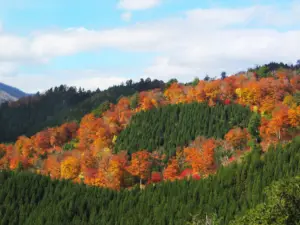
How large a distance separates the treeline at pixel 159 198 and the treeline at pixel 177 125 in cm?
3987

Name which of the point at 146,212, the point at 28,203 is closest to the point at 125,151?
the point at 28,203

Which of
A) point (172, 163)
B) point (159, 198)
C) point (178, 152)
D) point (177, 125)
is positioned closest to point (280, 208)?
point (159, 198)

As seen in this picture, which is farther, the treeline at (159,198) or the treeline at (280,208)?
the treeline at (159,198)

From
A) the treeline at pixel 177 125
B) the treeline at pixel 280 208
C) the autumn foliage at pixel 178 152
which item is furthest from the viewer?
the treeline at pixel 177 125

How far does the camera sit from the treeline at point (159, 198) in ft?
325

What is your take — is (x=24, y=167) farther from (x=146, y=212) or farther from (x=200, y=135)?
(x=146, y=212)

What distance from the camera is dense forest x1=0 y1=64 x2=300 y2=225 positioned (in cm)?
10331

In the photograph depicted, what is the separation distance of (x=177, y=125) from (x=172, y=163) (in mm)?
29970

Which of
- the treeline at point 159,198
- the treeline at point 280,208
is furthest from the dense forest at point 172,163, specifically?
the treeline at point 280,208

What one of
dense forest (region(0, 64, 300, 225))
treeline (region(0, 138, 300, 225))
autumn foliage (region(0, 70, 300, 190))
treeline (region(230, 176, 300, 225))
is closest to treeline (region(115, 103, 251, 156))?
dense forest (region(0, 64, 300, 225))

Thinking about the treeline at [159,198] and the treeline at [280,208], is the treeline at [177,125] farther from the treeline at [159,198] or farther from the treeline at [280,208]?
the treeline at [280,208]

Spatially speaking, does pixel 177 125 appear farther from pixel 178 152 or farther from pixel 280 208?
pixel 280 208

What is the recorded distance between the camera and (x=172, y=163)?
470 feet

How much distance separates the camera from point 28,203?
399ft
